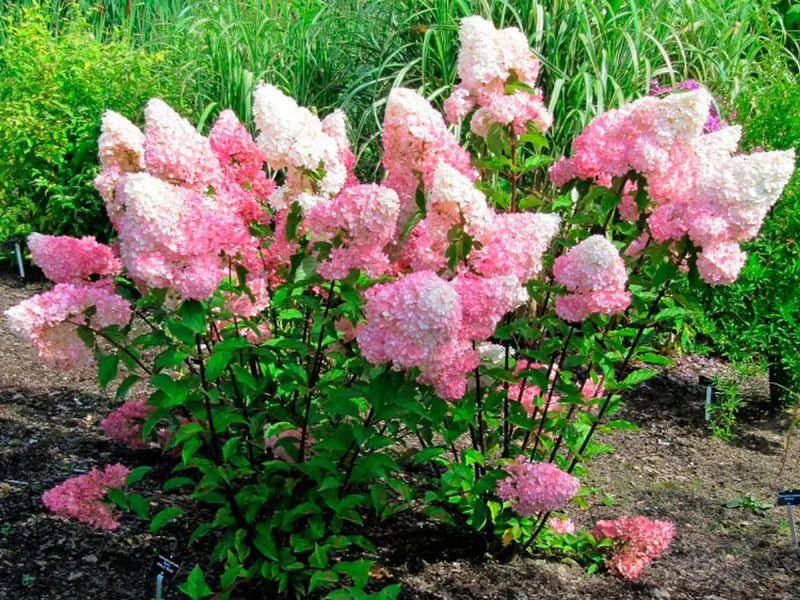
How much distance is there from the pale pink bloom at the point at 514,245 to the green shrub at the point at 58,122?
3.63 metres

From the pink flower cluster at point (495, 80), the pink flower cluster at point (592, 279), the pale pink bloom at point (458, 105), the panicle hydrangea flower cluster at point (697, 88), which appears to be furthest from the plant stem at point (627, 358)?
the panicle hydrangea flower cluster at point (697, 88)

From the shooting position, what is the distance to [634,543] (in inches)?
106

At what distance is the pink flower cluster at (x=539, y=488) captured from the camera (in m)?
2.24

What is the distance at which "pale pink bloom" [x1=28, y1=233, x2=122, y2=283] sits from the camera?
2123 mm

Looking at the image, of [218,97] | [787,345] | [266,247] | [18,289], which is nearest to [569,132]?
[787,345]

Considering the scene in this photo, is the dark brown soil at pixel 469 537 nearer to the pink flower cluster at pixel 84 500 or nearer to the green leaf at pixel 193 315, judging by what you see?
the pink flower cluster at pixel 84 500

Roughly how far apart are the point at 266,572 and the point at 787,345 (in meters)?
2.54

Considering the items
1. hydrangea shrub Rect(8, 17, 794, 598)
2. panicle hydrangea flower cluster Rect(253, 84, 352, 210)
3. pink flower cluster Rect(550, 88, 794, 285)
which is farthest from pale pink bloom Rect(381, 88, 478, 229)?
pink flower cluster Rect(550, 88, 794, 285)

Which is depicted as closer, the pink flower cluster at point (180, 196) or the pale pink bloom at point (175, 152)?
the pink flower cluster at point (180, 196)

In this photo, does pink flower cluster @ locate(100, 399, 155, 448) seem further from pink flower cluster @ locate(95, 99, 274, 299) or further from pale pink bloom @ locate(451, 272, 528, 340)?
pale pink bloom @ locate(451, 272, 528, 340)

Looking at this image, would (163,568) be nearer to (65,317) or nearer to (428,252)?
(65,317)

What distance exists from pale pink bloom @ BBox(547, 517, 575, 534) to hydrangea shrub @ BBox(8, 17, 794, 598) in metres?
0.21

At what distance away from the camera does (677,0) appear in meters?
5.45

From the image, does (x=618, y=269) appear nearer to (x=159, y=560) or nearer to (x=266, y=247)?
(x=266, y=247)
